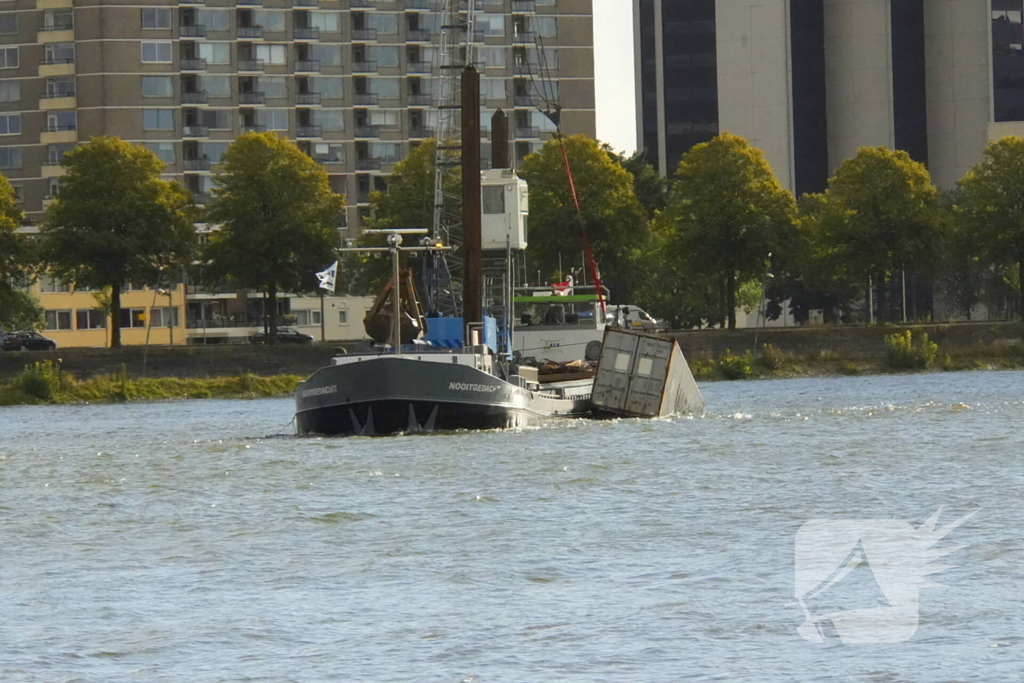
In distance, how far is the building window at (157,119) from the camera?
16325cm

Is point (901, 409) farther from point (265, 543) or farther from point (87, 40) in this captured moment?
point (87, 40)

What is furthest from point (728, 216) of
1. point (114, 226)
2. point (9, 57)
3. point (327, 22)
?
point (9, 57)

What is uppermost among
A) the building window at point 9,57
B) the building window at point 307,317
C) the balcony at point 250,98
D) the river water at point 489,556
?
the building window at point 9,57

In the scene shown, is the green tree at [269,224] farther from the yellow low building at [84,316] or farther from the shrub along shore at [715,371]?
the yellow low building at [84,316]

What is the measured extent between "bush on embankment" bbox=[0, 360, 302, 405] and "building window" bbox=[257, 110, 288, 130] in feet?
226

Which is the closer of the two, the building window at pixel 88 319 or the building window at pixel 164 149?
the building window at pixel 88 319

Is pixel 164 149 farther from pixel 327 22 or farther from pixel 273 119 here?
pixel 327 22

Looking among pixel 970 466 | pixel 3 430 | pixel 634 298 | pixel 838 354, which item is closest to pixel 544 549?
pixel 970 466

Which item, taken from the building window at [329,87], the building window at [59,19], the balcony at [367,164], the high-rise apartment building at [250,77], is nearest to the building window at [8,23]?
the high-rise apartment building at [250,77]

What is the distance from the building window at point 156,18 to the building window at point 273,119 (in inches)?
416

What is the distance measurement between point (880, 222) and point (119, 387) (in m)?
43.0

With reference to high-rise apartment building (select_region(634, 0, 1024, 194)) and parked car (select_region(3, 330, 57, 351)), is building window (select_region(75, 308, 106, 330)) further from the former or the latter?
high-rise apartment building (select_region(634, 0, 1024, 194))

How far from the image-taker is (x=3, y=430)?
65.0 m

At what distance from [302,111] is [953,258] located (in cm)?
7301
